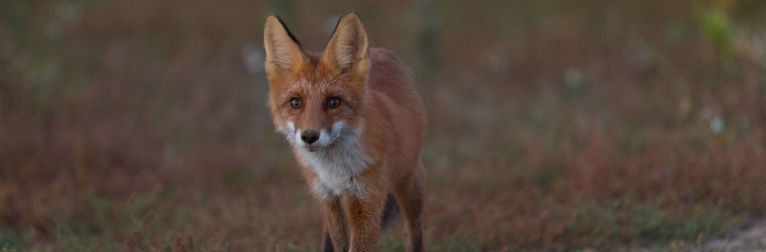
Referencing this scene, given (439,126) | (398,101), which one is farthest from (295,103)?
(439,126)

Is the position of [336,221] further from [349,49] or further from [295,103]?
[349,49]

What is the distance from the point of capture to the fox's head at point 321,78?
327cm

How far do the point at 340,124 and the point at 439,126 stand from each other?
480cm

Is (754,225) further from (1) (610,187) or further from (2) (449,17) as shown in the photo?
(2) (449,17)

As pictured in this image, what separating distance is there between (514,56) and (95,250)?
6725 millimetres

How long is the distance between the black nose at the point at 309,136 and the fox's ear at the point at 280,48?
1.60 feet

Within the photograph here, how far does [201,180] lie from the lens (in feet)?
20.4

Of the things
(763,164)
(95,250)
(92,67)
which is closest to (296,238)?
(95,250)

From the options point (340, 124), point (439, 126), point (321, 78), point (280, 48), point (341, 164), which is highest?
point (280, 48)

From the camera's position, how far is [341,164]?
3.46m

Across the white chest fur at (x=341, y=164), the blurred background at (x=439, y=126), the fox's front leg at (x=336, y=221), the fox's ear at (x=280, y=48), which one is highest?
the fox's ear at (x=280, y=48)

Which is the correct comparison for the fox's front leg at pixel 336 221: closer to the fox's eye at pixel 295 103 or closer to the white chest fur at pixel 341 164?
the white chest fur at pixel 341 164

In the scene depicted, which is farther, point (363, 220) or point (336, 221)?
point (336, 221)

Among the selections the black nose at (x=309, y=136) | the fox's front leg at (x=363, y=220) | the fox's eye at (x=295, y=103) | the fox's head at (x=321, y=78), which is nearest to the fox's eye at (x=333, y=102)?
the fox's head at (x=321, y=78)
